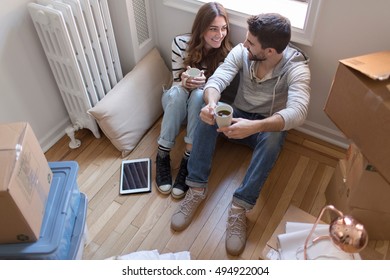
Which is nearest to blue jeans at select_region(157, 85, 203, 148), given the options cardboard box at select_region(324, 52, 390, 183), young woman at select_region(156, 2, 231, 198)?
young woman at select_region(156, 2, 231, 198)

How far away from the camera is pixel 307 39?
167 centimetres

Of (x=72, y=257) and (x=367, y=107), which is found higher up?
(x=367, y=107)

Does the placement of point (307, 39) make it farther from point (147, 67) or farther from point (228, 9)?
point (147, 67)

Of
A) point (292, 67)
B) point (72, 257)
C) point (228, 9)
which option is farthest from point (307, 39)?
point (72, 257)

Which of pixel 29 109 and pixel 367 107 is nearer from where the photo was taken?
pixel 367 107

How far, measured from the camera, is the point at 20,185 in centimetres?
110

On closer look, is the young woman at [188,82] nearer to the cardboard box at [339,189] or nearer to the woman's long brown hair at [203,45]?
the woman's long brown hair at [203,45]

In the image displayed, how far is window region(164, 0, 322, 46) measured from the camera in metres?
1.64

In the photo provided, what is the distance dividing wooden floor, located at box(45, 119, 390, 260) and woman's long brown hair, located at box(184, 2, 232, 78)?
435 mm

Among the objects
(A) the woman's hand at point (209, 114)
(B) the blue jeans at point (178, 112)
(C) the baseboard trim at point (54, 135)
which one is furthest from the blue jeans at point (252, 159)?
(C) the baseboard trim at point (54, 135)

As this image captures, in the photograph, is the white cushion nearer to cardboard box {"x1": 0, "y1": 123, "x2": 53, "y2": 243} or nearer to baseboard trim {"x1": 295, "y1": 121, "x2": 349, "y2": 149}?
cardboard box {"x1": 0, "y1": 123, "x2": 53, "y2": 243}

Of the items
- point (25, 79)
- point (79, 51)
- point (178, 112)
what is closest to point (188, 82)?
point (178, 112)
